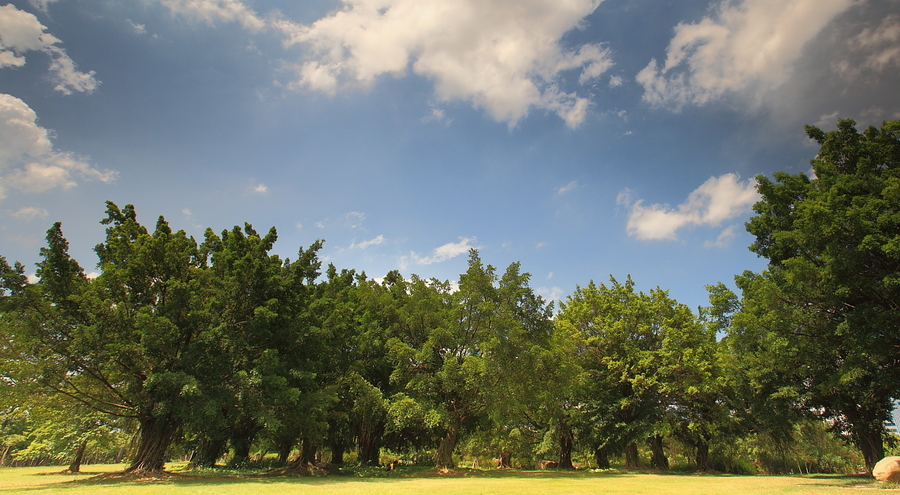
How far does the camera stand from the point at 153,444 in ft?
68.4

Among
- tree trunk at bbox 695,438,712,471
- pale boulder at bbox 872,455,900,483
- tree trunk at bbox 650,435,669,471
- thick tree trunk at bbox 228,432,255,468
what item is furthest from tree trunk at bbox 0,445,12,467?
pale boulder at bbox 872,455,900,483

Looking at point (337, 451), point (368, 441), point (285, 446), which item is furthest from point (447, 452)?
point (285, 446)

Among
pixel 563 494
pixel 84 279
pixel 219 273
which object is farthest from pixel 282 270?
pixel 563 494

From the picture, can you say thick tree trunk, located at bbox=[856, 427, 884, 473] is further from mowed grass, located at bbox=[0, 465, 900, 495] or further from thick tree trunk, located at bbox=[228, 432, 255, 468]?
thick tree trunk, located at bbox=[228, 432, 255, 468]

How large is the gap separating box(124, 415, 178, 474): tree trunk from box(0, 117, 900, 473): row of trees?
84 mm

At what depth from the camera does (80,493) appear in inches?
517

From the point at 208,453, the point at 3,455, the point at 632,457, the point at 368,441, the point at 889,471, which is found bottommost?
the point at 3,455

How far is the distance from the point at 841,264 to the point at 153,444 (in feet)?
105

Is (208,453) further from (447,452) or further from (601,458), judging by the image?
(601,458)

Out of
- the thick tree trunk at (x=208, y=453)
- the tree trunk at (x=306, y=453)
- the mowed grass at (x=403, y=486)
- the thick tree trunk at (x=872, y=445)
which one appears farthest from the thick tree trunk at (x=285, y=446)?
the thick tree trunk at (x=872, y=445)

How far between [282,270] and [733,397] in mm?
35099

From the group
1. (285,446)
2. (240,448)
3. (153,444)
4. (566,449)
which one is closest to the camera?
(153,444)

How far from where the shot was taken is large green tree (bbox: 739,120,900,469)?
17703mm

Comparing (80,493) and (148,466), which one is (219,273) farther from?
(80,493)
